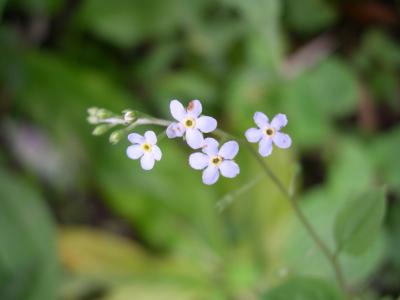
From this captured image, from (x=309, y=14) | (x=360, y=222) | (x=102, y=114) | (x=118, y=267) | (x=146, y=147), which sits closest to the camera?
(x=146, y=147)

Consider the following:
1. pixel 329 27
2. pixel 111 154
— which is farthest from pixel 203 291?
pixel 329 27

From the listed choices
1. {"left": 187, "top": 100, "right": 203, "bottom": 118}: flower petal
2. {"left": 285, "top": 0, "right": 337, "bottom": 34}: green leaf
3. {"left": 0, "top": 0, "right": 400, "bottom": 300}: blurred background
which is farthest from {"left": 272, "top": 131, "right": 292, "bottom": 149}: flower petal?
{"left": 285, "top": 0, "right": 337, "bottom": 34}: green leaf

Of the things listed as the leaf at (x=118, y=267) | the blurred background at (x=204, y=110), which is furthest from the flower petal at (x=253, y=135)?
the leaf at (x=118, y=267)

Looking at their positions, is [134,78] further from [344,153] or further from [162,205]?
[344,153]

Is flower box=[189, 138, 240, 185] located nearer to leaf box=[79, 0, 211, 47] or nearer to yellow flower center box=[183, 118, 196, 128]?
yellow flower center box=[183, 118, 196, 128]

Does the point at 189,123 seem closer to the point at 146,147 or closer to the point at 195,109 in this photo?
the point at 195,109

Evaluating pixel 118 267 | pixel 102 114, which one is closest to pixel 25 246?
pixel 118 267
